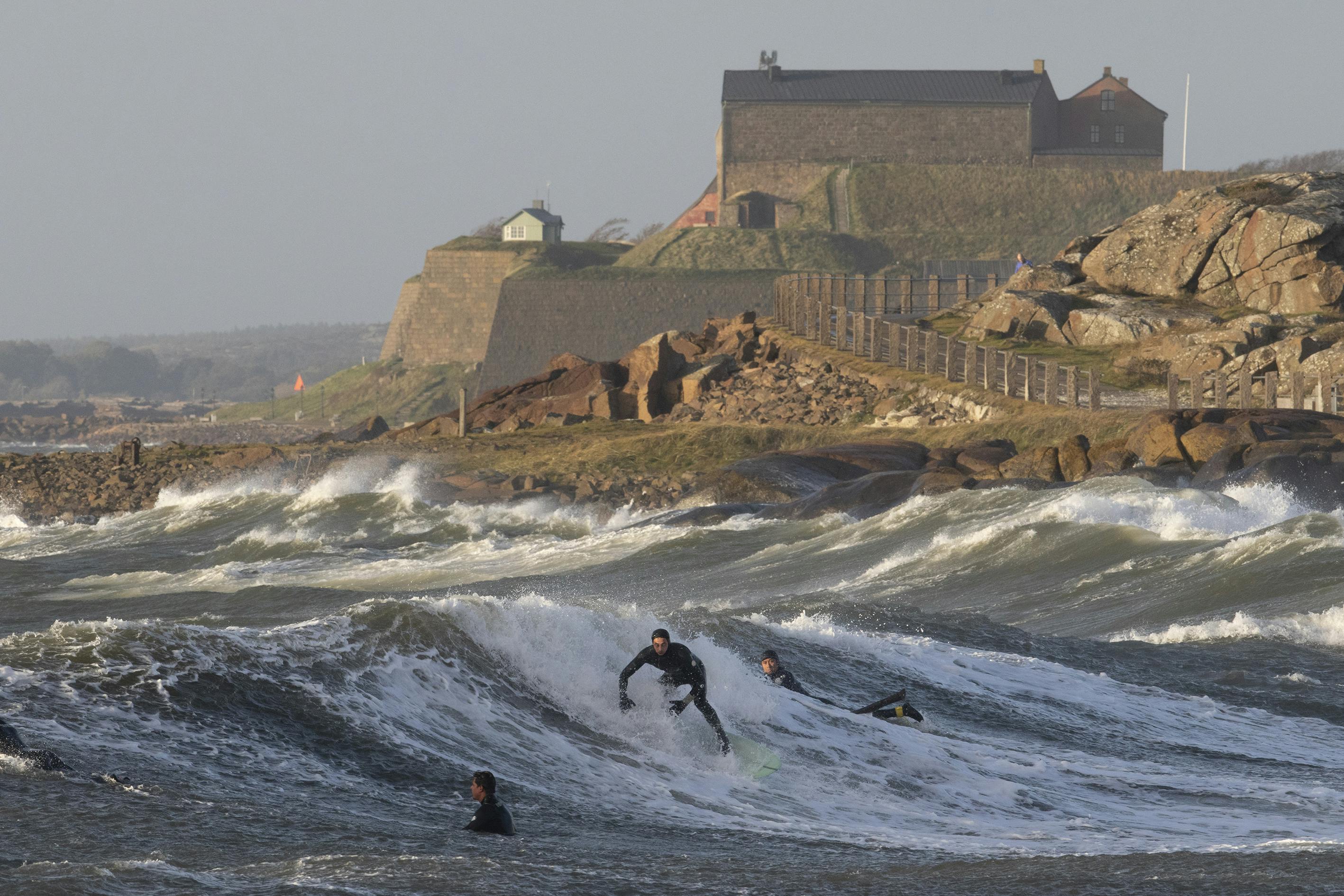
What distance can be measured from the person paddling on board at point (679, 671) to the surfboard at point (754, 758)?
125mm

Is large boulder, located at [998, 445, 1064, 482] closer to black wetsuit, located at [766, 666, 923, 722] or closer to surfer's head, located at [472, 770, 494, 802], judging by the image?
black wetsuit, located at [766, 666, 923, 722]

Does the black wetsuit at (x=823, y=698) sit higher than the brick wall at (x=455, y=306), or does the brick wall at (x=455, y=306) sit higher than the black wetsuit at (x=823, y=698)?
the brick wall at (x=455, y=306)

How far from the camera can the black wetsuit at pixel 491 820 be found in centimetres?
799

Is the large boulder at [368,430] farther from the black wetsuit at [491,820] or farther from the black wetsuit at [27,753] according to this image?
the black wetsuit at [491,820]

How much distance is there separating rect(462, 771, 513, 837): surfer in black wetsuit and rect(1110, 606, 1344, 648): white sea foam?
9504mm

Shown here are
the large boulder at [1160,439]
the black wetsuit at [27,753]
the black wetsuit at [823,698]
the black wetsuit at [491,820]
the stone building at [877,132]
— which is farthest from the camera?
the stone building at [877,132]

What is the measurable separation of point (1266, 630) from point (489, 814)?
33.4 ft

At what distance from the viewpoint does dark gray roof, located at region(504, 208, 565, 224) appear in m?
87.9

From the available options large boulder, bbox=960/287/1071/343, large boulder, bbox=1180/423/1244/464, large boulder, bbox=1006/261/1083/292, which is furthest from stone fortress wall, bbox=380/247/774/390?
large boulder, bbox=1180/423/1244/464

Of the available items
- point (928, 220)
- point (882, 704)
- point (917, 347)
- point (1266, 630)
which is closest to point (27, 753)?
point (882, 704)

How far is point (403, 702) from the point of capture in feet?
33.8

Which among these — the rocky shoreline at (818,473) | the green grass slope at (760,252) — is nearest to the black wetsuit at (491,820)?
the rocky shoreline at (818,473)

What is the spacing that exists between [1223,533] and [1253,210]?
18.1 m

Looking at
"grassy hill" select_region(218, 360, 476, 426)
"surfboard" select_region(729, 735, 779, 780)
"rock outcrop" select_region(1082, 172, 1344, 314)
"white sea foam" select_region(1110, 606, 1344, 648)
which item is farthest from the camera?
"grassy hill" select_region(218, 360, 476, 426)
